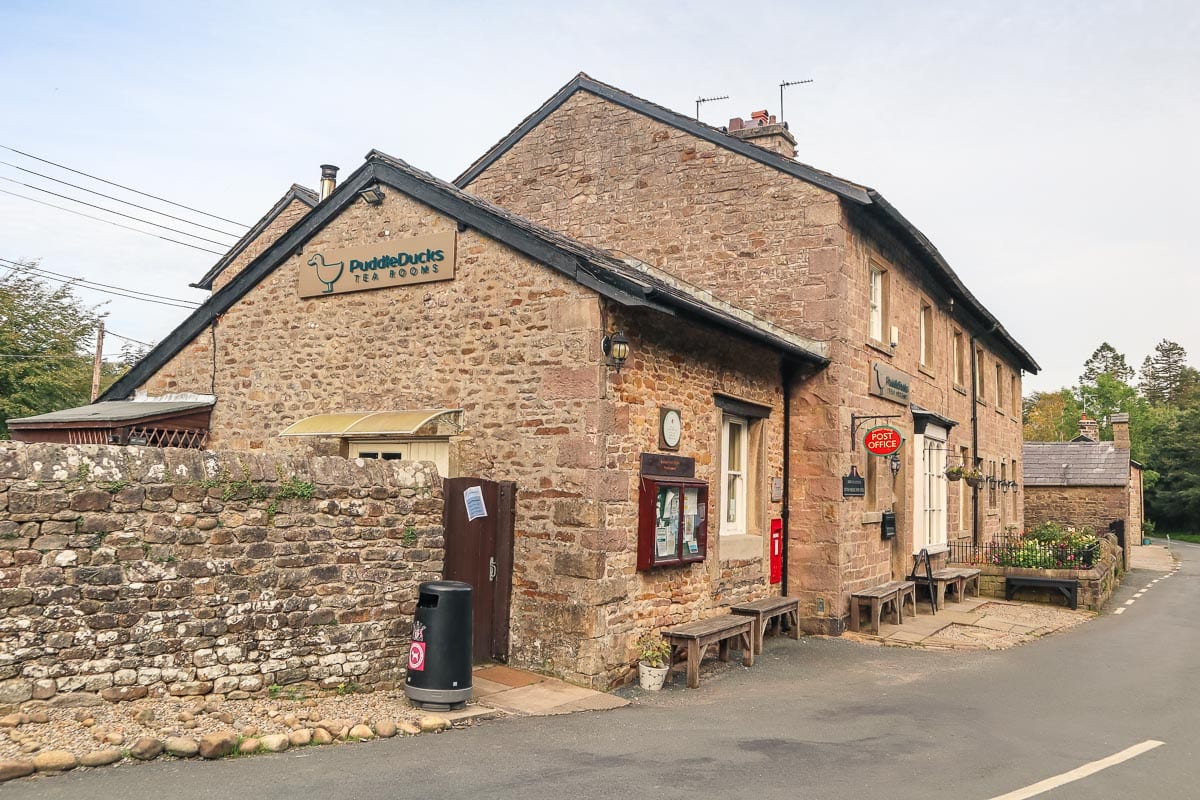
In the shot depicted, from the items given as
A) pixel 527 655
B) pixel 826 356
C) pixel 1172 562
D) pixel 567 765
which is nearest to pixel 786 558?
pixel 826 356

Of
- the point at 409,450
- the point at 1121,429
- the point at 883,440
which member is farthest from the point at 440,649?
the point at 1121,429

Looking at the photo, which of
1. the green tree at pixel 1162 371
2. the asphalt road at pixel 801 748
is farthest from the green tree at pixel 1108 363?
the asphalt road at pixel 801 748

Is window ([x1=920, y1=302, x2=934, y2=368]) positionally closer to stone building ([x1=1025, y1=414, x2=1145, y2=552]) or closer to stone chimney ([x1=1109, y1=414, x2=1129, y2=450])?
stone building ([x1=1025, y1=414, x2=1145, y2=552])

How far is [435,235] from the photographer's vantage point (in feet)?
32.4

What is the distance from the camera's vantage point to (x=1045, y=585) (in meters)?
16.1

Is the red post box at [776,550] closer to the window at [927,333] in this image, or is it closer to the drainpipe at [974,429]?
the window at [927,333]

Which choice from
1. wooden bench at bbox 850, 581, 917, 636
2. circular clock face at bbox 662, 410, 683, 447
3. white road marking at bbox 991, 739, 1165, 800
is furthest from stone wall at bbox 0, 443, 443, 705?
wooden bench at bbox 850, 581, 917, 636

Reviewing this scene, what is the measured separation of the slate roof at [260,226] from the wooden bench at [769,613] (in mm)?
13902

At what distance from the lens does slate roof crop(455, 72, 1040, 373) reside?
12453 mm

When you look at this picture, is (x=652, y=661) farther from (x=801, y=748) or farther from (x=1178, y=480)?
(x=1178, y=480)

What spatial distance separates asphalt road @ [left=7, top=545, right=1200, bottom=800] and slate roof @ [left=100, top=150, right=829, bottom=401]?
12.4ft

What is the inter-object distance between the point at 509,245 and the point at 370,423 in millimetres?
2491

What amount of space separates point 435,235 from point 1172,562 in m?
30.4

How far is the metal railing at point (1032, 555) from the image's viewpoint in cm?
1650
